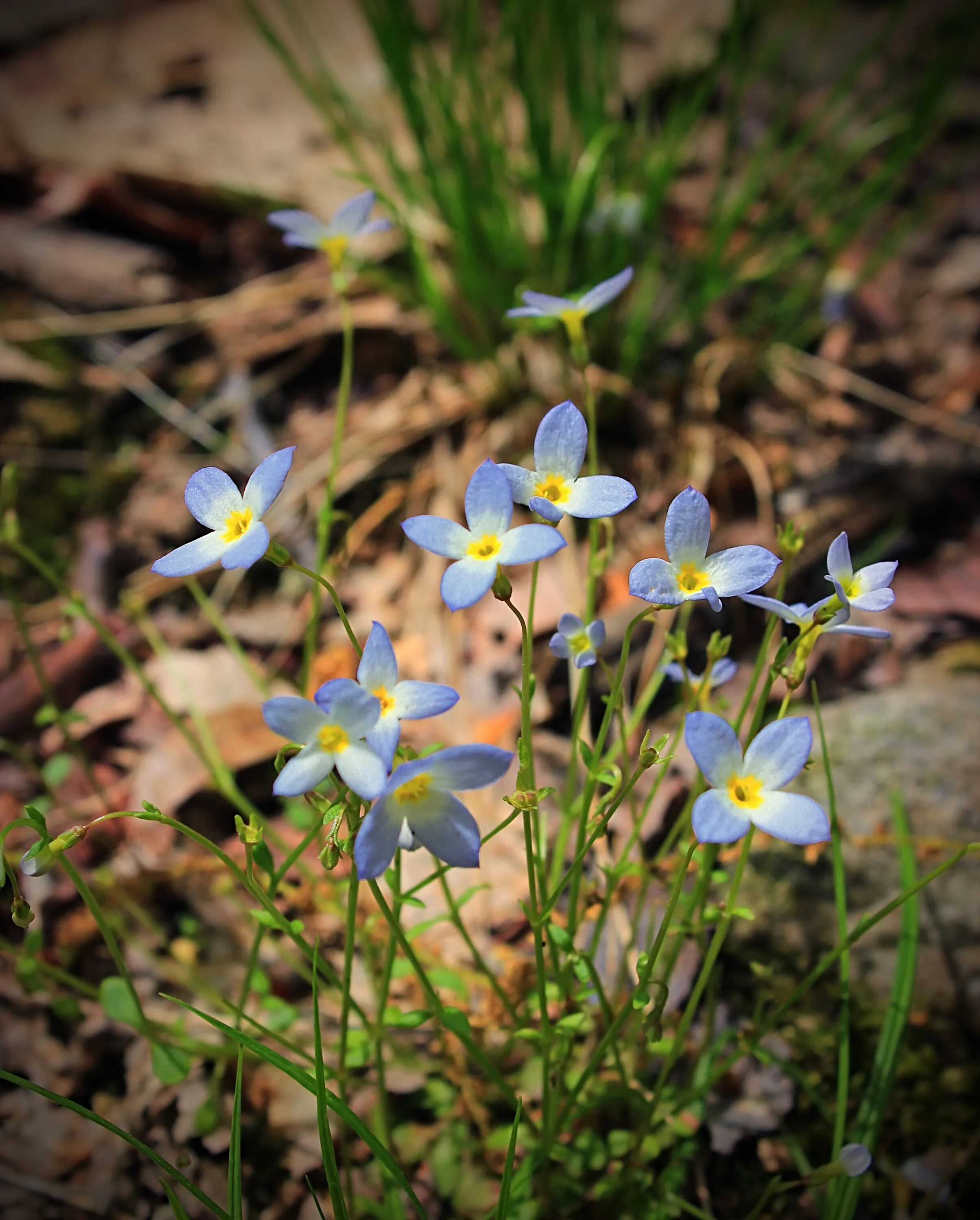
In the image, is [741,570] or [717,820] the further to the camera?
[741,570]

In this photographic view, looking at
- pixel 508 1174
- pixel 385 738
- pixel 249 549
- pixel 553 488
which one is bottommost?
pixel 508 1174

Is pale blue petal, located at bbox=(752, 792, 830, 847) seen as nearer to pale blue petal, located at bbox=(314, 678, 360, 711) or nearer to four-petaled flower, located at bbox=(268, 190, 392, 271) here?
pale blue petal, located at bbox=(314, 678, 360, 711)

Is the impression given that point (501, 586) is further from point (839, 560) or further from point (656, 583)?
point (839, 560)

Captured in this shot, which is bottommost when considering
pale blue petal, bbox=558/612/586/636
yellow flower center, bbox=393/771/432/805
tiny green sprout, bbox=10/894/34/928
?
tiny green sprout, bbox=10/894/34/928

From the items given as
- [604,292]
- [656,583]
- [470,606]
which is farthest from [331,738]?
[604,292]

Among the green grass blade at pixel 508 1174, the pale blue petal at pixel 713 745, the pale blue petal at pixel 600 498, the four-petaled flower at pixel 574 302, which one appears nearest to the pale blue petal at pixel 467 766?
the pale blue petal at pixel 713 745

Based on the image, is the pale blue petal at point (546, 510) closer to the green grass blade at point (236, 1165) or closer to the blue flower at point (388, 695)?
the blue flower at point (388, 695)

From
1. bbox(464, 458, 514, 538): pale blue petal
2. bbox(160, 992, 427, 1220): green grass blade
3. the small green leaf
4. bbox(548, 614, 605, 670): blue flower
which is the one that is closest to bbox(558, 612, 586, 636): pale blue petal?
bbox(548, 614, 605, 670): blue flower
